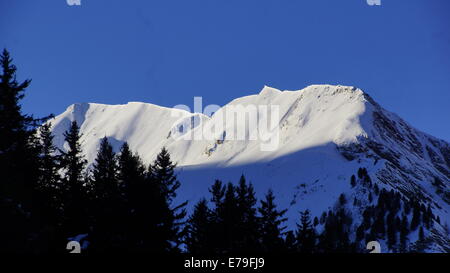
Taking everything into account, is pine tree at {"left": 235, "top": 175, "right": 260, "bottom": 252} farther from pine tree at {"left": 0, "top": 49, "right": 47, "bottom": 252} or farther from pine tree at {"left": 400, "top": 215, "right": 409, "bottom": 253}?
pine tree at {"left": 400, "top": 215, "right": 409, "bottom": 253}

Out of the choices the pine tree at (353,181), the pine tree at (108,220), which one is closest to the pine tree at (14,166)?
the pine tree at (108,220)

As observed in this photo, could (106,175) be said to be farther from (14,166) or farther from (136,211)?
(14,166)

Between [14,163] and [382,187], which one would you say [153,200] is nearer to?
[14,163]

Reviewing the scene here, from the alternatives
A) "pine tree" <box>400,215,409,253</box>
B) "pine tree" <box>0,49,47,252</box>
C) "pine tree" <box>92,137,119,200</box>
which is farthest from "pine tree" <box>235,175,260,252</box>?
"pine tree" <box>400,215,409,253</box>

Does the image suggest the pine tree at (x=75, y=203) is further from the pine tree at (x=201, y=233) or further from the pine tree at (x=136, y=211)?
the pine tree at (x=201, y=233)

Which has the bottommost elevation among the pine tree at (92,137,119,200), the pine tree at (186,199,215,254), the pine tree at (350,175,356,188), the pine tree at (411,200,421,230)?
the pine tree at (186,199,215,254)

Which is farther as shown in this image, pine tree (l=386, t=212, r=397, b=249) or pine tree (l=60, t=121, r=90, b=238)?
pine tree (l=386, t=212, r=397, b=249)

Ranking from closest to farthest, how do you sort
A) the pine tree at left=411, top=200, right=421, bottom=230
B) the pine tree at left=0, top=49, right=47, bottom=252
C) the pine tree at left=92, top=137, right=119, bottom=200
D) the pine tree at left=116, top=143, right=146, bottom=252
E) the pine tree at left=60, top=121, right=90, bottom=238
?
the pine tree at left=0, top=49, right=47, bottom=252 < the pine tree at left=116, top=143, right=146, bottom=252 < the pine tree at left=60, top=121, right=90, bottom=238 < the pine tree at left=92, top=137, right=119, bottom=200 < the pine tree at left=411, top=200, right=421, bottom=230

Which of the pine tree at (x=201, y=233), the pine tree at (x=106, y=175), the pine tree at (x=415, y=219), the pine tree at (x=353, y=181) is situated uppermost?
the pine tree at (x=353, y=181)

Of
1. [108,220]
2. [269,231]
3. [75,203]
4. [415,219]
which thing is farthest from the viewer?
[415,219]

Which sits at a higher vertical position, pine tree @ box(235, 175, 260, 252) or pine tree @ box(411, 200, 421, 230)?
pine tree @ box(411, 200, 421, 230)

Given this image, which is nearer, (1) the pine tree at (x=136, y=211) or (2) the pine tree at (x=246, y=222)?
(1) the pine tree at (x=136, y=211)

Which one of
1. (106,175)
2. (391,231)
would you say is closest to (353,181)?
(391,231)
